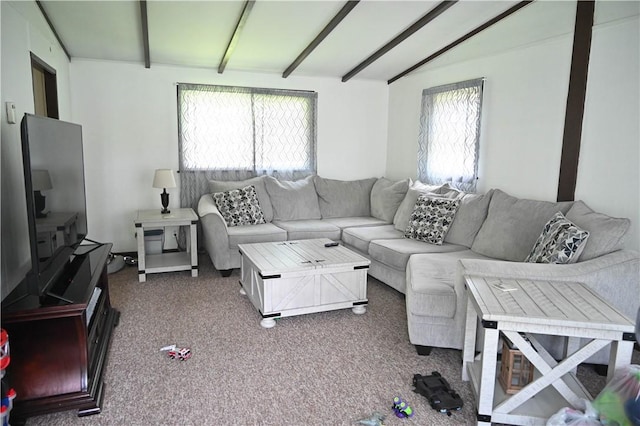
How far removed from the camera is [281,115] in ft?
16.8

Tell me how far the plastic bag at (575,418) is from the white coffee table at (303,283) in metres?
1.58

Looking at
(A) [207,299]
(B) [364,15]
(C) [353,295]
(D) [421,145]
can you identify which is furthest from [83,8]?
(D) [421,145]

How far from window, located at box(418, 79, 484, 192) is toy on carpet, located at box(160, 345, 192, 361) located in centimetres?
295

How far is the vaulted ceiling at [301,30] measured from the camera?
3273 millimetres

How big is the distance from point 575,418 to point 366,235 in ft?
8.16


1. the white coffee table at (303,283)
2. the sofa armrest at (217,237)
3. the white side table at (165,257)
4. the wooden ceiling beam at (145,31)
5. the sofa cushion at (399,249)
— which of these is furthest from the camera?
the sofa armrest at (217,237)

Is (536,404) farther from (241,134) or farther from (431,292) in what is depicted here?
(241,134)

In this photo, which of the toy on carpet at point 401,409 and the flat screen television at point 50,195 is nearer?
the flat screen television at point 50,195

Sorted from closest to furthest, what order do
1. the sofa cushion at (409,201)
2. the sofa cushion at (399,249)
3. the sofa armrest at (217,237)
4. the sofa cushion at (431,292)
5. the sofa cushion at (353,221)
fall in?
the sofa cushion at (431,292) < the sofa cushion at (399,249) < the sofa armrest at (217,237) < the sofa cushion at (409,201) < the sofa cushion at (353,221)

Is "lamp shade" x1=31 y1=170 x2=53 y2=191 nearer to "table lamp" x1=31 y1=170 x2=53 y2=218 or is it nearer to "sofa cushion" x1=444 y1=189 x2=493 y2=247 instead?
"table lamp" x1=31 y1=170 x2=53 y2=218

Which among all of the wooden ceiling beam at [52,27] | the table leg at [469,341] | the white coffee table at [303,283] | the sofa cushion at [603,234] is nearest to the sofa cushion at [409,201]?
the white coffee table at [303,283]

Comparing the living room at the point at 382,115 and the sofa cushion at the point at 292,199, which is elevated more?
the living room at the point at 382,115

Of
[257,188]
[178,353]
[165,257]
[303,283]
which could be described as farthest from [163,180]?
[178,353]

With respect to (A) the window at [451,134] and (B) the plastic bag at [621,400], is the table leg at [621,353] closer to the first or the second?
(B) the plastic bag at [621,400]
